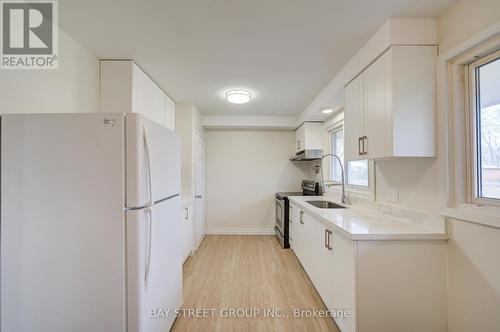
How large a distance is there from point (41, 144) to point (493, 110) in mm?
2678

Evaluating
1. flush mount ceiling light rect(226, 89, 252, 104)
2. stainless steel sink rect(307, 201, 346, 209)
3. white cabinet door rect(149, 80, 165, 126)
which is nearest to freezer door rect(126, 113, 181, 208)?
white cabinet door rect(149, 80, 165, 126)

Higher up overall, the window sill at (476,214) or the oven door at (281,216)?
the window sill at (476,214)

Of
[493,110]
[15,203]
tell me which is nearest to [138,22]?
[15,203]

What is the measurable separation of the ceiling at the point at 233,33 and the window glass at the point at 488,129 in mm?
560

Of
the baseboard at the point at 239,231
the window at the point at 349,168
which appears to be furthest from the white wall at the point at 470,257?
the baseboard at the point at 239,231

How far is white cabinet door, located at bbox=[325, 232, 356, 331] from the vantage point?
1.59 meters

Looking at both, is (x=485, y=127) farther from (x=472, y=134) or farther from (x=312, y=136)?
(x=312, y=136)

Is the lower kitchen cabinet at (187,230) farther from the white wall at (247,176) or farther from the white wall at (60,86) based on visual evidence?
the white wall at (60,86)

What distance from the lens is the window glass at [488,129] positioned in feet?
4.45

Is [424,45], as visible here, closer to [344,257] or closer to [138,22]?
[344,257]

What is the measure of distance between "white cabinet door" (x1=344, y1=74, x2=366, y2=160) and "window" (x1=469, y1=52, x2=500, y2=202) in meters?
0.72

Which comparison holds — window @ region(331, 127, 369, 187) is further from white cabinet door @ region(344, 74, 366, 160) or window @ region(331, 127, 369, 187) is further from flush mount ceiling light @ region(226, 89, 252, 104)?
flush mount ceiling light @ region(226, 89, 252, 104)

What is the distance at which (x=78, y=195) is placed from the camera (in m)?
1.27

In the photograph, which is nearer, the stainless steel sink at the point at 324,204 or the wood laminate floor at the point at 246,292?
the wood laminate floor at the point at 246,292
